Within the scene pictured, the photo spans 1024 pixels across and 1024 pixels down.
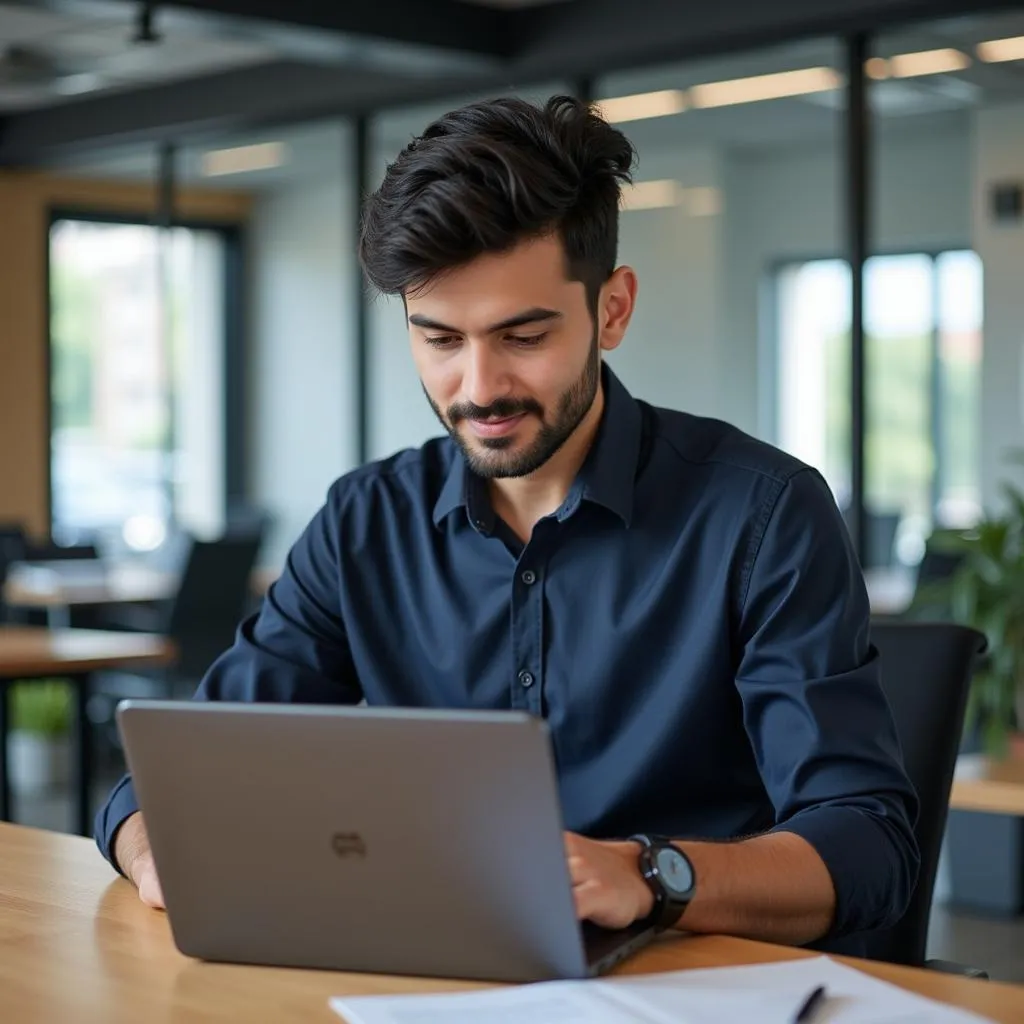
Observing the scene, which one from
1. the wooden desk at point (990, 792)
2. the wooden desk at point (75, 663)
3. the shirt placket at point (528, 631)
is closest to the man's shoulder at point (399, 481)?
the shirt placket at point (528, 631)

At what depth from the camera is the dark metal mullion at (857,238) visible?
516 cm

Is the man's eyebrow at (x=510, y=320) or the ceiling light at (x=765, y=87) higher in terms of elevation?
the ceiling light at (x=765, y=87)

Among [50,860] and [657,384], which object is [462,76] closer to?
[657,384]

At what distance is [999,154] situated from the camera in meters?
4.86

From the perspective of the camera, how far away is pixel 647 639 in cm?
162

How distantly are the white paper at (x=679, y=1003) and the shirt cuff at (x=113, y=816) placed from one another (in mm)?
468

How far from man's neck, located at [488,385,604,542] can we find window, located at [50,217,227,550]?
5.56 m

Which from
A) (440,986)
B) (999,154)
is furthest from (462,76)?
(440,986)

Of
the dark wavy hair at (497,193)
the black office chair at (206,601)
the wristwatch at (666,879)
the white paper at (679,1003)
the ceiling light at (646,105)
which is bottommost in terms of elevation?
the black office chair at (206,601)

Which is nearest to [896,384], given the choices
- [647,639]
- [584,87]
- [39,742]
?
[584,87]

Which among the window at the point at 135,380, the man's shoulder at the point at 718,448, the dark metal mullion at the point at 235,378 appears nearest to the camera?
the man's shoulder at the point at 718,448

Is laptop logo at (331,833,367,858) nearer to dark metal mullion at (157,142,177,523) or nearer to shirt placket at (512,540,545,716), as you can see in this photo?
shirt placket at (512,540,545,716)

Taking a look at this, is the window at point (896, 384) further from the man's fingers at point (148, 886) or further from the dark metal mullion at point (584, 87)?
the man's fingers at point (148, 886)

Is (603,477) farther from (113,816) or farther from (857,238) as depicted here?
(857,238)
